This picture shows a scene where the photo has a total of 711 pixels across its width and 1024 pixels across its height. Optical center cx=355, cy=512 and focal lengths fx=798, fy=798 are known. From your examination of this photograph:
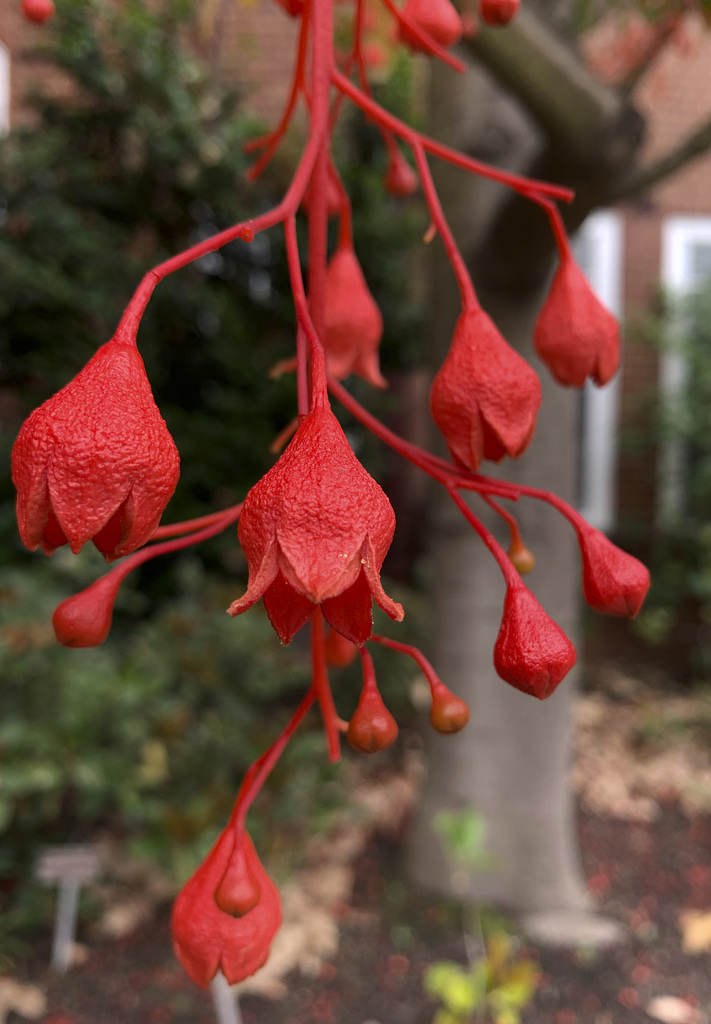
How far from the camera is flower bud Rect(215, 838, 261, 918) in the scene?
19.5 inches

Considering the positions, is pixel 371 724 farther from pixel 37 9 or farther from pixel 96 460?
pixel 37 9

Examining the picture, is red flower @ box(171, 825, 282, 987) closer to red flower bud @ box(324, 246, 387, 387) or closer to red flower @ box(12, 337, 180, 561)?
red flower @ box(12, 337, 180, 561)

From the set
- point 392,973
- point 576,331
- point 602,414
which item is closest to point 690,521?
point 602,414

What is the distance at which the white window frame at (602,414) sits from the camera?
152 inches

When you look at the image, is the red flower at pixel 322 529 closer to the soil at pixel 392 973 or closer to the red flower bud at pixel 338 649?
the red flower bud at pixel 338 649

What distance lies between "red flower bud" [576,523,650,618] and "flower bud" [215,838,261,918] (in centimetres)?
28

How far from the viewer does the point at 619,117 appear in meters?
0.93

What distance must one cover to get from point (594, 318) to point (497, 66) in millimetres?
520

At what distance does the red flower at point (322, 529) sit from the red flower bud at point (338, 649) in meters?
0.19

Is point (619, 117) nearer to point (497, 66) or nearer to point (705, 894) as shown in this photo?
point (497, 66)

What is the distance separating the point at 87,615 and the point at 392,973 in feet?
5.38

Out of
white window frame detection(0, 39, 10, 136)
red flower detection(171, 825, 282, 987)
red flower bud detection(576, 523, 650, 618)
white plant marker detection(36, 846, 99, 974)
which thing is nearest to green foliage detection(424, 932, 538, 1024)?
white plant marker detection(36, 846, 99, 974)

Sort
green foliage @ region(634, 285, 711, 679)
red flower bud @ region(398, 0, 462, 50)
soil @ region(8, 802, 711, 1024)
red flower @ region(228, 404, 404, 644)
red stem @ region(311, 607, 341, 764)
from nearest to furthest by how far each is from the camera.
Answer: red flower @ region(228, 404, 404, 644)
red stem @ region(311, 607, 341, 764)
red flower bud @ region(398, 0, 462, 50)
soil @ region(8, 802, 711, 1024)
green foliage @ region(634, 285, 711, 679)

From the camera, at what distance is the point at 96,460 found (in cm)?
38
